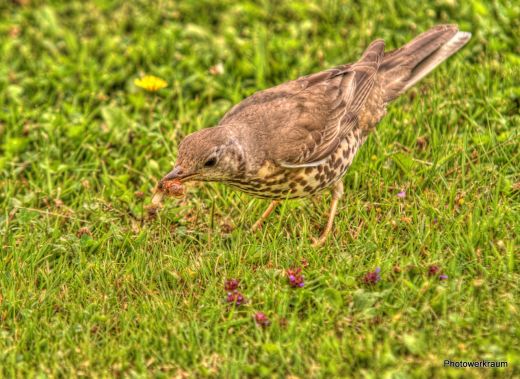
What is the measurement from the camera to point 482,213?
17.1 ft

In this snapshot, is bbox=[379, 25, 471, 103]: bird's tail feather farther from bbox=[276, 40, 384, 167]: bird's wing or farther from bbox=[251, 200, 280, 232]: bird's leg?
bbox=[251, 200, 280, 232]: bird's leg

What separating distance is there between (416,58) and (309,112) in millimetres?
1159

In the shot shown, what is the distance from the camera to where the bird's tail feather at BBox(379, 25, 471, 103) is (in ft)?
20.7

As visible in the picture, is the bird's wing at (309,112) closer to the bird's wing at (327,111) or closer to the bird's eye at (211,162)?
the bird's wing at (327,111)

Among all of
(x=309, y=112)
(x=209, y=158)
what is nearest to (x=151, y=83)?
(x=309, y=112)

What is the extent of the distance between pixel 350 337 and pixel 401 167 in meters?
1.78

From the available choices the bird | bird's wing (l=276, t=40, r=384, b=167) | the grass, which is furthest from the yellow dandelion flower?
bird's wing (l=276, t=40, r=384, b=167)

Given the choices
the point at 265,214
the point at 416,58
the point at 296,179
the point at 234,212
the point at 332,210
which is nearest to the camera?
the point at 296,179

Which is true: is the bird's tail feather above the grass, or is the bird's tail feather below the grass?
above

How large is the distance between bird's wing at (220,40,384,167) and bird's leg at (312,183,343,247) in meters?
0.30

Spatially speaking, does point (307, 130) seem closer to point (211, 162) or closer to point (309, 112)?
point (309, 112)

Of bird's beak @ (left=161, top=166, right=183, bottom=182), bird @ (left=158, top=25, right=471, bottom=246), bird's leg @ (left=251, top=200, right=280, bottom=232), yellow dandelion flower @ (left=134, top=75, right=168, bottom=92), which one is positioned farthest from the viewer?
yellow dandelion flower @ (left=134, top=75, right=168, bottom=92)

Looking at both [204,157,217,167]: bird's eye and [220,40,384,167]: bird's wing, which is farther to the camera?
[220,40,384,167]: bird's wing

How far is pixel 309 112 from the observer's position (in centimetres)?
568
